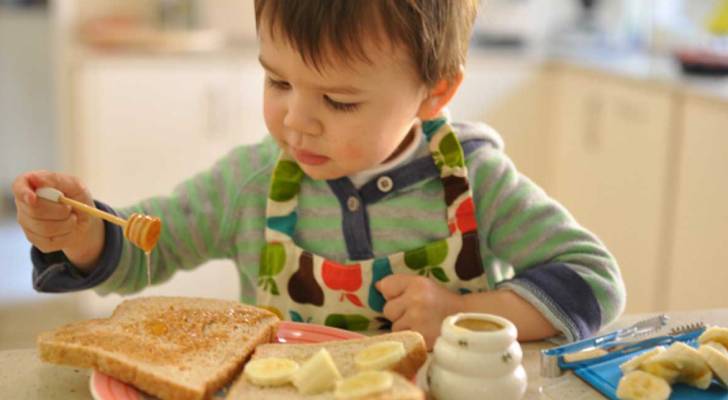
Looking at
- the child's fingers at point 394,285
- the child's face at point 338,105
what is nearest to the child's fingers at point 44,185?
the child's face at point 338,105

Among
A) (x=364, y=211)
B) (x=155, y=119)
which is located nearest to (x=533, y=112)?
(x=155, y=119)

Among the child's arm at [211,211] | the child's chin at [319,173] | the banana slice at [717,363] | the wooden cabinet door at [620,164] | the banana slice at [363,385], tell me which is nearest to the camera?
the banana slice at [363,385]

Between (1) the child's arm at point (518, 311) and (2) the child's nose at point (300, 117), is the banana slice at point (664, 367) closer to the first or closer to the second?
(1) the child's arm at point (518, 311)

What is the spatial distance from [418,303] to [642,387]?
27cm

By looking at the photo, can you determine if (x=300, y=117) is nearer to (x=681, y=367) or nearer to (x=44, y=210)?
(x=44, y=210)

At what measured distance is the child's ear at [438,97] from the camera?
1.14 metres

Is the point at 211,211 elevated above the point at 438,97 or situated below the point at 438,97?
below

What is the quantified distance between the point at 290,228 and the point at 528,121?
2.21 meters

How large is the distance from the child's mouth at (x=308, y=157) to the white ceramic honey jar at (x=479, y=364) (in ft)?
1.02

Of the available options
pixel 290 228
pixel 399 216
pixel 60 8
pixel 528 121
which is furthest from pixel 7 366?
pixel 528 121

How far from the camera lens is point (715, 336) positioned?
0.96m

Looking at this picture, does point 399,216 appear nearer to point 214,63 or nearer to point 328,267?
point 328,267

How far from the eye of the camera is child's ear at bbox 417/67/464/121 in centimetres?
114

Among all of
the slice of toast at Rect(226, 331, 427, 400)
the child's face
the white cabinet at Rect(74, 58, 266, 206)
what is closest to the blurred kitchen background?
the white cabinet at Rect(74, 58, 266, 206)
